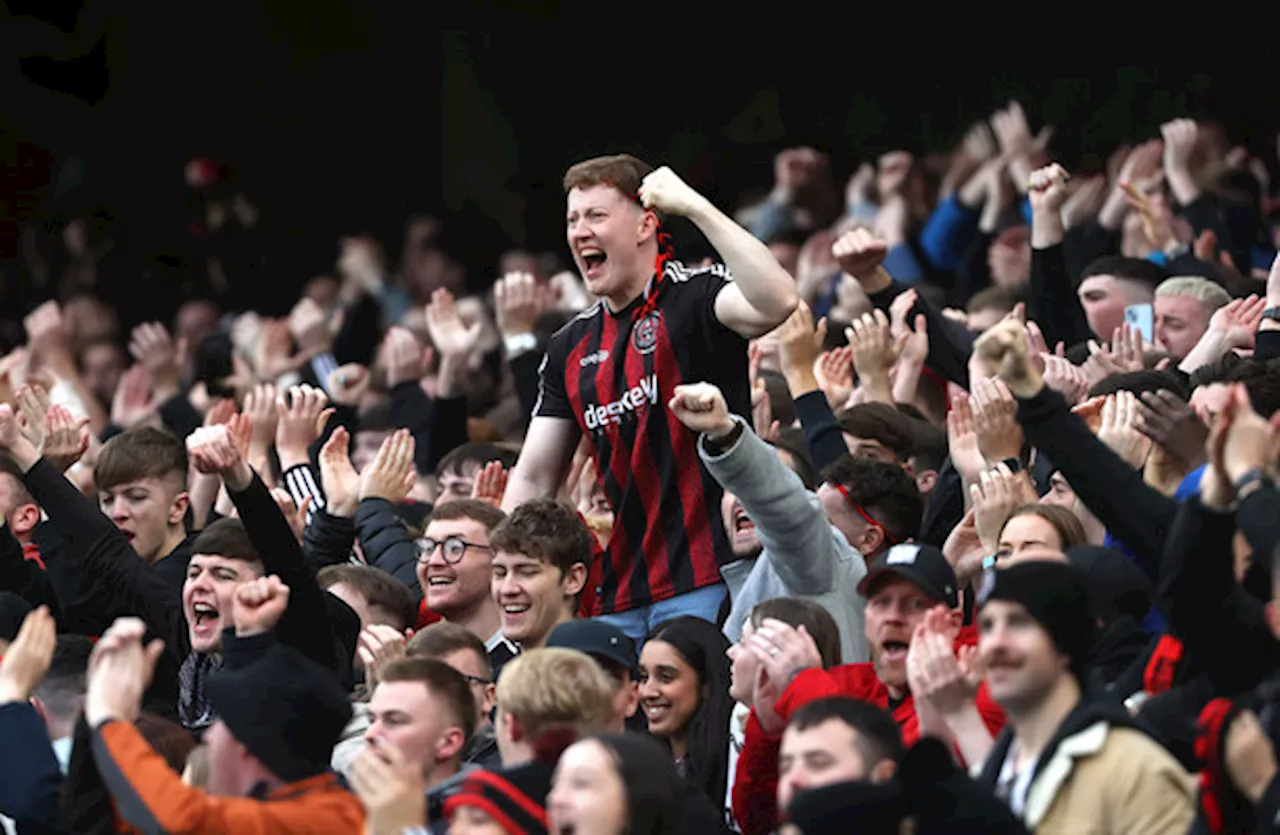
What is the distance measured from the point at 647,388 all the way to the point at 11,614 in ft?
7.16

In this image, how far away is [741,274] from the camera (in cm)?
707

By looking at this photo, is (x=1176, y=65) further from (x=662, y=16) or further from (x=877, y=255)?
(x=877, y=255)

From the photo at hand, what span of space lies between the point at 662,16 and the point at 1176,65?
378cm

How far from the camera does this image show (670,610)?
7.44 meters

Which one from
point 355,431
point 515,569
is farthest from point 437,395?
point 515,569

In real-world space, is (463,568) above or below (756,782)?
above

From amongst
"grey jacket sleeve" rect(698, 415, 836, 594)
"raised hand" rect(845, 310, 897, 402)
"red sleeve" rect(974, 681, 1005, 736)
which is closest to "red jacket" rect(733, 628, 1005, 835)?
"red sleeve" rect(974, 681, 1005, 736)

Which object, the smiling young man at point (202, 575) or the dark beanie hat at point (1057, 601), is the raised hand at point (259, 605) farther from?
the dark beanie hat at point (1057, 601)

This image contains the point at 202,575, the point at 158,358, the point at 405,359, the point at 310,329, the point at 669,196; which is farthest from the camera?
the point at 310,329

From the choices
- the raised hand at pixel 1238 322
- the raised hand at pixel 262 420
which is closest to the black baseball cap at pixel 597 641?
the raised hand at pixel 1238 322

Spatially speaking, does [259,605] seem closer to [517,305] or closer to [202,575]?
[202,575]

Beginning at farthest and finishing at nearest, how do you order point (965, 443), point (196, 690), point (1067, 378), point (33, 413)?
1. point (33, 413)
2. point (1067, 378)
3. point (965, 443)
4. point (196, 690)

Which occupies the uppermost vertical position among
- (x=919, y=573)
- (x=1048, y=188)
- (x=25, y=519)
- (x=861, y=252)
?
(x=1048, y=188)

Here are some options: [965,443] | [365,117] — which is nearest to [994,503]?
[965,443]
